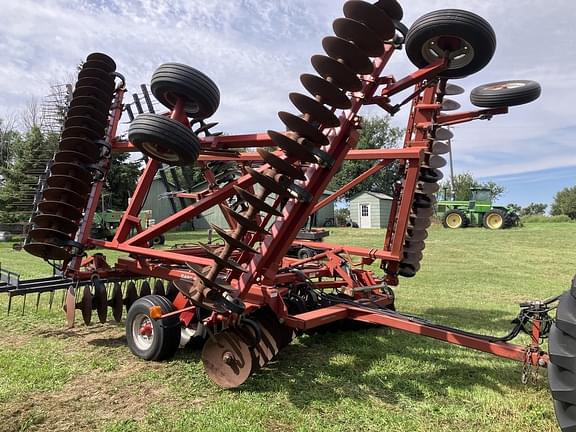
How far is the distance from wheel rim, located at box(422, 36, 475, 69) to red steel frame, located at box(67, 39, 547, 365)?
16cm

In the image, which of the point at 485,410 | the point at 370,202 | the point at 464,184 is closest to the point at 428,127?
the point at 485,410

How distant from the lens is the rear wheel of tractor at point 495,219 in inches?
1020

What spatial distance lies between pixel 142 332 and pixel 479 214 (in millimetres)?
26241

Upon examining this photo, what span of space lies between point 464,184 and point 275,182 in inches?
2450

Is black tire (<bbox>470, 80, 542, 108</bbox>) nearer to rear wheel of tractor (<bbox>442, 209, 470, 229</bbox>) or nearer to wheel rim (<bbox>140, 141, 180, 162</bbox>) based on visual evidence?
wheel rim (<bbox>140, 141, 180, 162</bbox>)

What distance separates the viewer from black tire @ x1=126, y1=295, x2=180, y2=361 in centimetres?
414

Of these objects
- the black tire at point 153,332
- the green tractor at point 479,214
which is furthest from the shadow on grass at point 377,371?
the green tractor at point 479,214

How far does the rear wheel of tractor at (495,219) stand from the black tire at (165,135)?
25.6 meters

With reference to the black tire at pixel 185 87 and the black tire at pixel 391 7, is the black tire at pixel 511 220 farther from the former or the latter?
the black tire at pixel 391 7

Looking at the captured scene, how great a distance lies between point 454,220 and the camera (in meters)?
27.2

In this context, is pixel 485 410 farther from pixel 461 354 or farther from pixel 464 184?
pixel 464 184

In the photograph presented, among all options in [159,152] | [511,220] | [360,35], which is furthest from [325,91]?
[511,220]

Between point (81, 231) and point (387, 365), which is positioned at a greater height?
point (81, 231)

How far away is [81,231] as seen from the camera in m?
5.22
